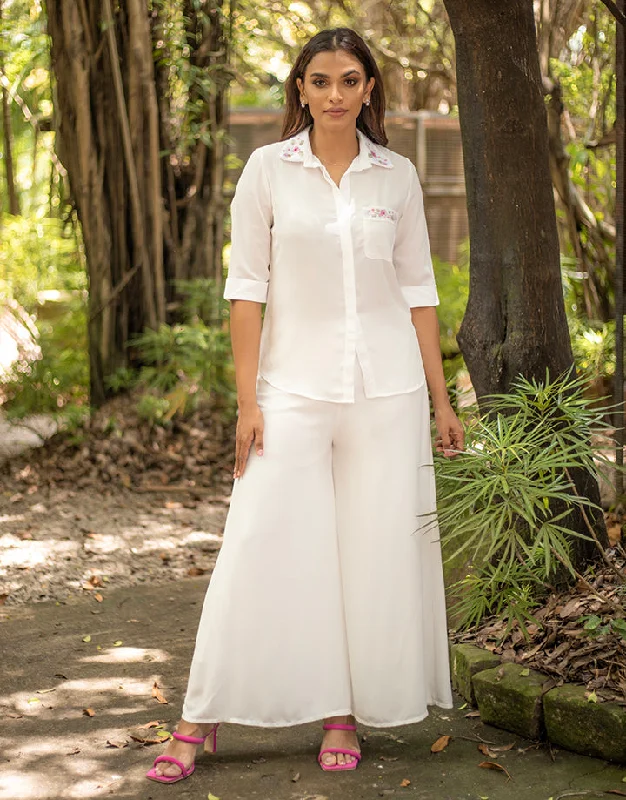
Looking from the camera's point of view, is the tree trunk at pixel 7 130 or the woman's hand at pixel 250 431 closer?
the woman's hand at pixel 250 431

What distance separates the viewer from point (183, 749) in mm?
2654

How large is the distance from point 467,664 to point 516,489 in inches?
23.9

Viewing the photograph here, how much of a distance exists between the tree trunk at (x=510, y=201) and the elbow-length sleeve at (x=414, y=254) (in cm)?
62

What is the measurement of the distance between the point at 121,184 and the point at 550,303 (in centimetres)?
375

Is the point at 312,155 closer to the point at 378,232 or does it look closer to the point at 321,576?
the point at 378,232

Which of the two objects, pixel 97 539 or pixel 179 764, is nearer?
pixel 179 764

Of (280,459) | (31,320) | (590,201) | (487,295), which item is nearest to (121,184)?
(31,320)

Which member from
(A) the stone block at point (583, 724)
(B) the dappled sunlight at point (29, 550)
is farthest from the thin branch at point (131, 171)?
(A) the stone block at point (583, 724)

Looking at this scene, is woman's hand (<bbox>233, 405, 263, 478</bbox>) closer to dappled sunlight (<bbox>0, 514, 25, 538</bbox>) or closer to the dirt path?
the dirt path

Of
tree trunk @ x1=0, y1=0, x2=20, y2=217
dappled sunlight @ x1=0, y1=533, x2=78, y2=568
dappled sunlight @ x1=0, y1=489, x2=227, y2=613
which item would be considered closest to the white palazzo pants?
dappled sunlight @ x1=0, y1=489, x2=227, y2=613

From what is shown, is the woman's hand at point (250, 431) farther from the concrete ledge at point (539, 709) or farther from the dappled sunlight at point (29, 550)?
the dappled sunlight at point (29, 550)

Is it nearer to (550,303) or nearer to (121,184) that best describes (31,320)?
(121,184)

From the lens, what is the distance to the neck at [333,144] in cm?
265

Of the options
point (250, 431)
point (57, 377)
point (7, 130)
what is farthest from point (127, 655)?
point (7, 130)
